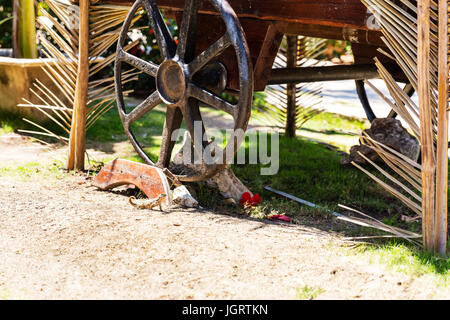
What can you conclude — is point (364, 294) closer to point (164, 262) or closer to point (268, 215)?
point (164, 262)

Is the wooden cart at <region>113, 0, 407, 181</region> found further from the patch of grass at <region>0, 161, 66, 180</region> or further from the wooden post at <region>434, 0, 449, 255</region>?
the patch of grass at <region>0, 161, 66, 180</region>

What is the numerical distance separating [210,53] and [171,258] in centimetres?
139

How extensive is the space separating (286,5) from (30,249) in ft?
6.77

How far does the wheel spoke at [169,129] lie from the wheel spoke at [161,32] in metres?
0.39

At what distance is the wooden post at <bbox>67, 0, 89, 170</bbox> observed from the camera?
4969 millimetres

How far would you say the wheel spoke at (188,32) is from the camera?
3.93 m

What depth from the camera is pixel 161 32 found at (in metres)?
4.17

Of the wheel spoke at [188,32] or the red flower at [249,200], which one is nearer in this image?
the wheel spoke at [188,32]

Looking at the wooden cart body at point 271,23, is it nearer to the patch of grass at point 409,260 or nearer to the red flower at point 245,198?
the red flower at point 245,198

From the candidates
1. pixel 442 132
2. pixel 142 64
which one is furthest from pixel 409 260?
pixel 142 64

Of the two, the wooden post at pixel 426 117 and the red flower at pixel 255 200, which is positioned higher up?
the wooden post at pixel 426 117

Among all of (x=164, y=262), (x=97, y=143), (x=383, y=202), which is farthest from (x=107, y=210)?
(x=97, y=143)

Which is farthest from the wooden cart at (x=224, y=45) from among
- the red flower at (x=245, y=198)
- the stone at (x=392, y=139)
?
the stone at (x=392, y=139)

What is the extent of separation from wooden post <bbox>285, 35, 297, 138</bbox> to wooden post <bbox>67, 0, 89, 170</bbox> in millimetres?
2239
